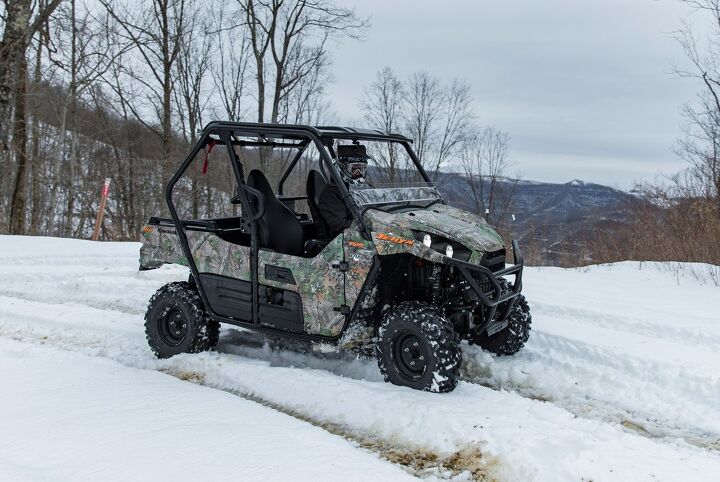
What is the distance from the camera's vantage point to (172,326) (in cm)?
551

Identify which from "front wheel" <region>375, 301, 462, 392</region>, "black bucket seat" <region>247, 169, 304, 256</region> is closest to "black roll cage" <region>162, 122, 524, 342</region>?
"black bucket seat" <region>247, 169, 304, 256</region>

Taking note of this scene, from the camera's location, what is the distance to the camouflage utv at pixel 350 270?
441 centimetres

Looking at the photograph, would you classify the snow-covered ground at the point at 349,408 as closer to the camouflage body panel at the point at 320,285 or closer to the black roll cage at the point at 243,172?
the camouflage body panel at the point at 320,285

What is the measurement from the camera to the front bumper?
429 cm

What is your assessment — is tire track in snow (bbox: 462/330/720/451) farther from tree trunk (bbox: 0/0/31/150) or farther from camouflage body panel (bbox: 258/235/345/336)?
tree trunk (bbox: 0/0/31/150)

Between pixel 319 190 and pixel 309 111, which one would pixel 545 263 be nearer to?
pixel 319 190

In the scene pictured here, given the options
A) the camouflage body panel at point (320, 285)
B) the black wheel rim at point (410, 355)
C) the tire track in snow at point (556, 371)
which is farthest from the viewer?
the camouflage body panel at point (320, 285)

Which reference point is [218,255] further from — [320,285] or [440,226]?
[440,226]

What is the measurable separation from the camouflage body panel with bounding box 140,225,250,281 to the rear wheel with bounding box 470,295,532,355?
2224mm

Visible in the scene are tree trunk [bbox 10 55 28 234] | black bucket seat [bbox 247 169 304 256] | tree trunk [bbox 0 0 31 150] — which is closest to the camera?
black bucket seat [bbox 247 169 304 256]

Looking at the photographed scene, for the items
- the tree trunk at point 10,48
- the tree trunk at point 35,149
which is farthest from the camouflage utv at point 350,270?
the tree trunk at point 35,149

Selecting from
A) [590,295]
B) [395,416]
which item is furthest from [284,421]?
[590,295]

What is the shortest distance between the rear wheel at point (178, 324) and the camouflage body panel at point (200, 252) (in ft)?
0.97

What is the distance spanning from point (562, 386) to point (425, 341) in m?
1.30
